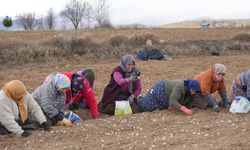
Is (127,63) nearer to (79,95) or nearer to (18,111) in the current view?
(79,95)

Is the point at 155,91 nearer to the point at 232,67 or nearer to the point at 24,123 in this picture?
the point at 24,123

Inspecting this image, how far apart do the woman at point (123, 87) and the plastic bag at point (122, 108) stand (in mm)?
136

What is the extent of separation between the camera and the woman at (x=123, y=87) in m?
7.77

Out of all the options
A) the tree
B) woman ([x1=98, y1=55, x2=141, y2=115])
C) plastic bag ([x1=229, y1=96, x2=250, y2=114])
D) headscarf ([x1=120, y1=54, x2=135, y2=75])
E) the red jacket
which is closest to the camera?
plastic bag ([x1=229, y1=96, x2=250, y2=114])

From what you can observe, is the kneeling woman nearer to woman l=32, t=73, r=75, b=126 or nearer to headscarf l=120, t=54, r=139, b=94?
woman l=32, t=73, r=75, b=126

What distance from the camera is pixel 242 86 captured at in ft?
24.9

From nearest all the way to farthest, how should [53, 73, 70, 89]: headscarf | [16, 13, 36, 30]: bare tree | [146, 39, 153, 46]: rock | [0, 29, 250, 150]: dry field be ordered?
[0, 29, 250, 150]: dry field
[53, 73, 70, 89]: headscarf
[146, 39, 153, 46]: rock
[16, 13, 36, 30]: bare tree

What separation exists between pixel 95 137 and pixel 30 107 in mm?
1046

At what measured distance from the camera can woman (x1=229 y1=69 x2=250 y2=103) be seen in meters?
7.39

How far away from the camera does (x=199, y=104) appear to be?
7664mm

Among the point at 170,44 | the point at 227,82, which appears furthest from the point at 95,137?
the point at 170,44

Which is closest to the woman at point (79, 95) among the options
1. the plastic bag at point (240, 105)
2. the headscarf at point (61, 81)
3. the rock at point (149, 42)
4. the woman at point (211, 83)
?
the headscarf at point (61, 81)

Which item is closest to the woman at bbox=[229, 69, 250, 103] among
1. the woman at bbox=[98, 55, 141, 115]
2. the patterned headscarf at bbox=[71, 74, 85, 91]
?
the woman at bbox=[98, 55, 141, 115]

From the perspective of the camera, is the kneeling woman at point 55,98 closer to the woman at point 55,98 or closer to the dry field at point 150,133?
the woman at point 55,98
